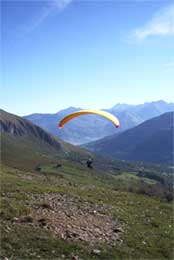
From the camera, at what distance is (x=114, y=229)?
18.0m

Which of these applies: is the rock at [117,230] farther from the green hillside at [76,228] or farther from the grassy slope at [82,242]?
the grassy slope at [82,242]

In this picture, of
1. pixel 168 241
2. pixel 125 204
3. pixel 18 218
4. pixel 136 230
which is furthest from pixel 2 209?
pixel 125 204

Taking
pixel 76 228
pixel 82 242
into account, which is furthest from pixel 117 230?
pixel 82 242

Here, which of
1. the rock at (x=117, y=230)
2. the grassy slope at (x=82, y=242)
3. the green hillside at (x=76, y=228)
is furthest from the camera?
the rock at (x=117, y=230)

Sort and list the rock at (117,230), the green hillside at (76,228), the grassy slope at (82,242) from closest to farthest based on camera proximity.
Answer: the grassy slope at (82,242), the green hillside at (76,228), the rock at (117,230)

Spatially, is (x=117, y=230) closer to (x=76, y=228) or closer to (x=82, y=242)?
(x=76, y=228)

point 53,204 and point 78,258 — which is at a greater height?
point 53,204

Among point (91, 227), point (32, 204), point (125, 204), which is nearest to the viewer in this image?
point (91, 227)

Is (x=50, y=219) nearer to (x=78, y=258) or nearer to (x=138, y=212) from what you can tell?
(x=78, y=258)

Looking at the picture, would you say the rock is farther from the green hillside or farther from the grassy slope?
the grassy slope

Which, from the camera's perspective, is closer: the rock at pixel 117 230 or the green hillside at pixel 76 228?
the green hillside at pixel 76 228

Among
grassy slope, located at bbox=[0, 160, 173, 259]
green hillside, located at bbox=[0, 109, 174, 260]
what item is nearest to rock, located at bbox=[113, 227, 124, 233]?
green hillside, located at bbox=[0, 109, 174, 260]

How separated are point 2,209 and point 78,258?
5.22 m

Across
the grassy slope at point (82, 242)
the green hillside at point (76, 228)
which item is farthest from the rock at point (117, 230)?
the grassy slope at point (82, 242)
